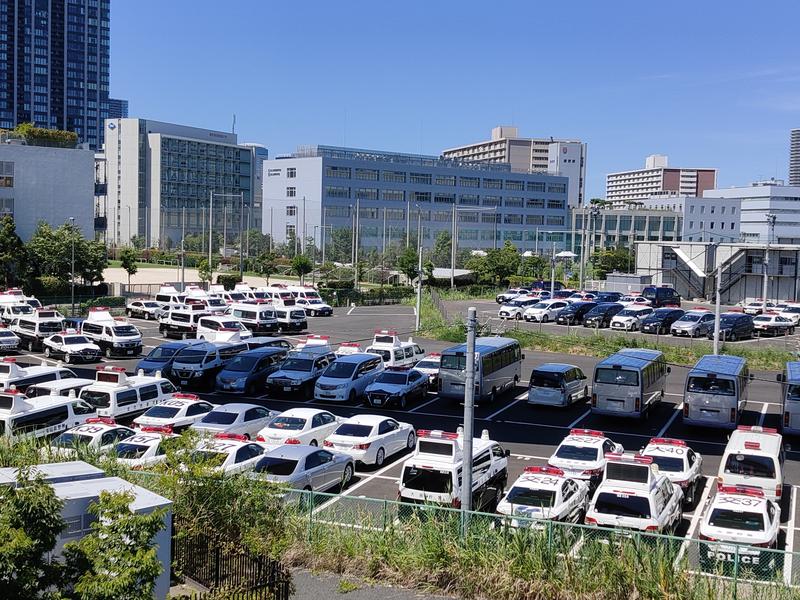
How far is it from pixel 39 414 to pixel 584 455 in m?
14.4

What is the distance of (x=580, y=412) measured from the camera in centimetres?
3062

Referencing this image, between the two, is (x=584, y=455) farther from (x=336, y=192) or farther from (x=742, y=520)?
(x=336, y=192)

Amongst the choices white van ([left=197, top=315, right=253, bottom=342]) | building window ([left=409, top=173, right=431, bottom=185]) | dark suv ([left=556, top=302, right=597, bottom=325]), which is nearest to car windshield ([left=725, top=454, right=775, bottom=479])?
white van ([left=197, top=315, right=253, bottom=342])

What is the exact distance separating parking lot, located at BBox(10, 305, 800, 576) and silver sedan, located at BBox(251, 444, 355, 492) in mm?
650

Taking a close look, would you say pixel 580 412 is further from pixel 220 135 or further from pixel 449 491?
pixel 220 135

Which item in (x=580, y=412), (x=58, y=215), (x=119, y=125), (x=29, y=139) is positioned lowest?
(x=580, y=412)

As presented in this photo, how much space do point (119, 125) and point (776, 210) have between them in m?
111

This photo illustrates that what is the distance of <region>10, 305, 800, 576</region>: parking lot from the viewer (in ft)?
68.5

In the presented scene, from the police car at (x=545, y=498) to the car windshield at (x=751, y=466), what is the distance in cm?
443

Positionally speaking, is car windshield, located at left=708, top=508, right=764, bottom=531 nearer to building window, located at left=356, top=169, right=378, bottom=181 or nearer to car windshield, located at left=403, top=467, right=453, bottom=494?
car windshield, located at left=403, top=467, right=453, bottom=494

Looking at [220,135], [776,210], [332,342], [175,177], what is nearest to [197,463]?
[332,342]

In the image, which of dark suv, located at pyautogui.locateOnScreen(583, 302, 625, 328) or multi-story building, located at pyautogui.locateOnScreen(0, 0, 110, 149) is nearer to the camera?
dark suv, located at pyautogui.locateOnScreen(583, 302, 625, 328)

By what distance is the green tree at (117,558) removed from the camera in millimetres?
9164

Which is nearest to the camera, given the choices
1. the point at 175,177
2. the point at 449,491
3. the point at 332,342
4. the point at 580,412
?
the point at 449,491
